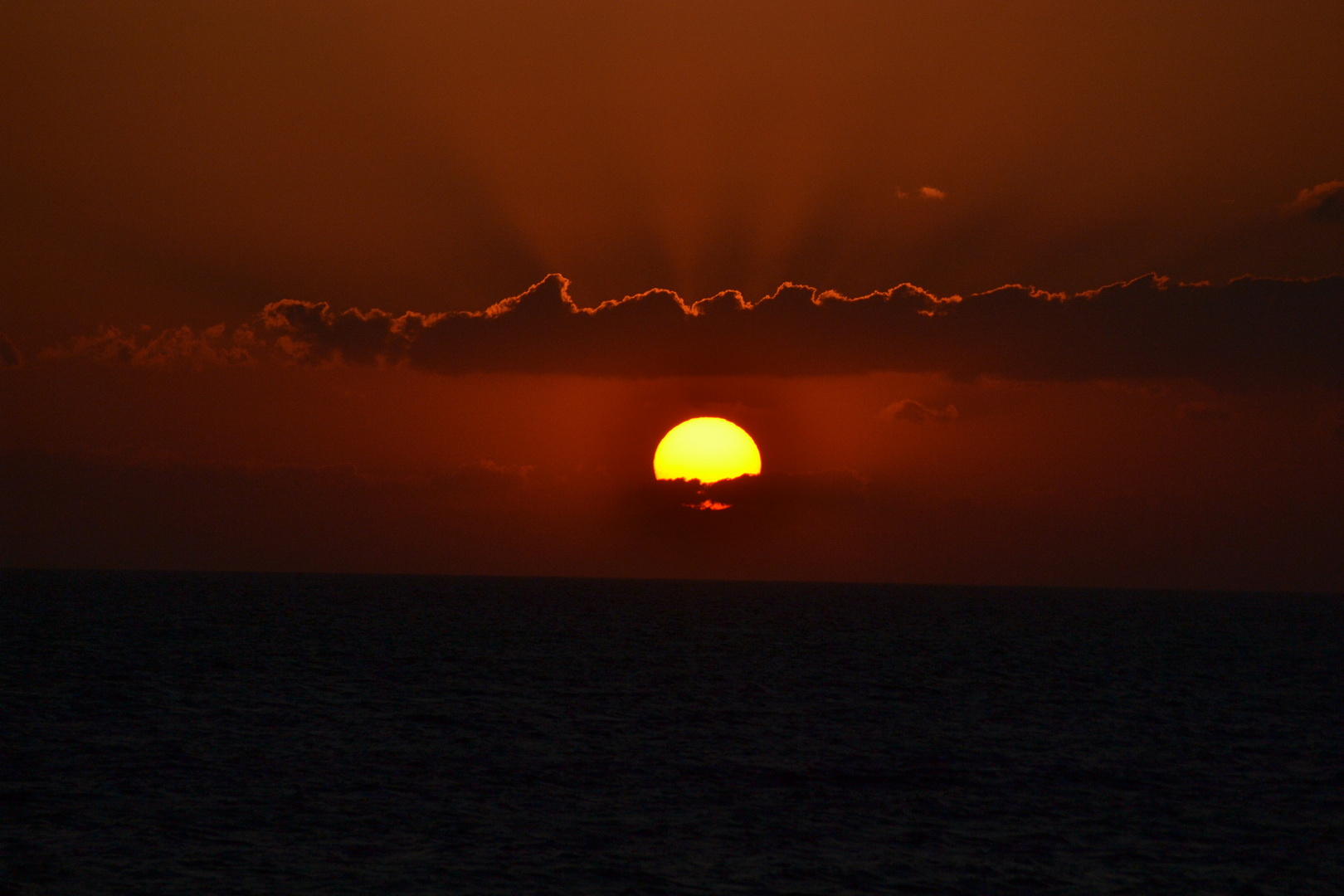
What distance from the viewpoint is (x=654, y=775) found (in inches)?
1364

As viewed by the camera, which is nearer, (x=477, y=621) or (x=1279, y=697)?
(x=1279, y=697)

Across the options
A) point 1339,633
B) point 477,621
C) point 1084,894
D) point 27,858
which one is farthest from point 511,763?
point 1339,633

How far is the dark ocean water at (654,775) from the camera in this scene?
81.1 ft

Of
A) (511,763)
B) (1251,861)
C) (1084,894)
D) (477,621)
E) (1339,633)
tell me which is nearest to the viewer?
Result: (1084,894)

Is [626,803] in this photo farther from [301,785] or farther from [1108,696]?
[1108,696]

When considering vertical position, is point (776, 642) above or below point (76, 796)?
above

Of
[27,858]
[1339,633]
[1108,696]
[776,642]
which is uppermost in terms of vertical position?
[1339,633]

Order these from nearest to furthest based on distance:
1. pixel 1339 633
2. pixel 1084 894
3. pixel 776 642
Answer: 1. pixel 1084 894
2. pixel 776 642
3. pixel 1339 633

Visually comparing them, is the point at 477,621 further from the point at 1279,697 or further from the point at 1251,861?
→ the point at 1251,861

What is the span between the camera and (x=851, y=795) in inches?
1280

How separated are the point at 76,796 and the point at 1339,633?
468ft

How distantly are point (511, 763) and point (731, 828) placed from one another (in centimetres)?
994

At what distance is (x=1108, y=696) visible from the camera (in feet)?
196

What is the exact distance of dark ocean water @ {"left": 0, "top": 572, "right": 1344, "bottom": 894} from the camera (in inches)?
973
